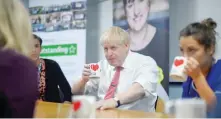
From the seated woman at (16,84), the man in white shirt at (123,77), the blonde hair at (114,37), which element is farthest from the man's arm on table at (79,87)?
the seated woman at (16,84)

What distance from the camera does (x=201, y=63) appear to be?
1.69 meters

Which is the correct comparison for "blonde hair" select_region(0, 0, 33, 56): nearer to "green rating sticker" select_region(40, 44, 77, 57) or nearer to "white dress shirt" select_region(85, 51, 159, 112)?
"white dress shirt" select_region(85, 51, 159, 112)

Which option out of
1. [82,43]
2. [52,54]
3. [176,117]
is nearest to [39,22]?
[52,54]

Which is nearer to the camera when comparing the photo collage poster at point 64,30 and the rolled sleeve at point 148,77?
the rolled sleeve at point 148,77

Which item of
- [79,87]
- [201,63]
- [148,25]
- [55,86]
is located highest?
[148,25]

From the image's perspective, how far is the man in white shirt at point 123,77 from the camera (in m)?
2.20

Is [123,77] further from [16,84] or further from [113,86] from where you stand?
[16,84]

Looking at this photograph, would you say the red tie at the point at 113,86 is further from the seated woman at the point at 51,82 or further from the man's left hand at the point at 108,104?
the seated woman at the point at 51,82

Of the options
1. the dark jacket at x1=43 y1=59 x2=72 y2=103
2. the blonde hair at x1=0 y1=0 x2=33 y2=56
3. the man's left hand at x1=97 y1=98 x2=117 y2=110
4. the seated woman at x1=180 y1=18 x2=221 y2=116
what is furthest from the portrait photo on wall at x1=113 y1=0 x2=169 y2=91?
the blonde hair at x1=0 y1=0 x2=33 y2=56

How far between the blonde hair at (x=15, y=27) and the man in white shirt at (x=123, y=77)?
118 centimetres

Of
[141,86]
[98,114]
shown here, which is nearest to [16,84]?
[98,114]

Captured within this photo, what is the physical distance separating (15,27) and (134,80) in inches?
56.1

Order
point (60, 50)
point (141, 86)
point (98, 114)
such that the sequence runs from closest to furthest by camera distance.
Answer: point (98, 114) < point (141, 86) < point (60, 50)

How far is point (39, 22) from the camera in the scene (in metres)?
4.54
